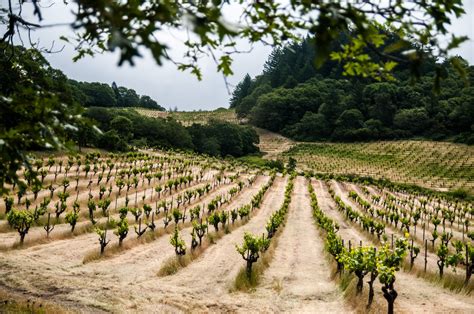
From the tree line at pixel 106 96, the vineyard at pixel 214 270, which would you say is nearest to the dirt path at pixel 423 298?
the vineyard at pixel 214 270

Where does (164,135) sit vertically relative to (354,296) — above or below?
above

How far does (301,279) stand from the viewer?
12375 millimetres

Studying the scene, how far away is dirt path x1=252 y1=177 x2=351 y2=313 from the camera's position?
10125 mm

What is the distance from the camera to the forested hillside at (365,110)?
80.1m

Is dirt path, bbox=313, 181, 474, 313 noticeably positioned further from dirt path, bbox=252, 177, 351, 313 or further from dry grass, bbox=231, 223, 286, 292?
dry grass, bbox=231, 223, 286, 292

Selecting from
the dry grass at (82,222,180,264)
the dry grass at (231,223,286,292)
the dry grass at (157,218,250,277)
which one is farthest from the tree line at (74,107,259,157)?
the dry grass at (231,223,286,292)

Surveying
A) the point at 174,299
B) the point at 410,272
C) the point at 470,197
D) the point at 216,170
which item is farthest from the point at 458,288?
the point at 470,197

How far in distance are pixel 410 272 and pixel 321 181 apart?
34.0 metres

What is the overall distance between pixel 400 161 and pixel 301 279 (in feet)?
202

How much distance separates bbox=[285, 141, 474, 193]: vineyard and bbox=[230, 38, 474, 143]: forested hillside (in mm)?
6296

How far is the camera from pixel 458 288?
444 inches

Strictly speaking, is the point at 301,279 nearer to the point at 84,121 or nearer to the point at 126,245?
the point at 126,245

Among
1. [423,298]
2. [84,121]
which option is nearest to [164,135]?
[423,298]

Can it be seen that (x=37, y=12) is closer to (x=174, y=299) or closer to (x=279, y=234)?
(x=174, y=299)
